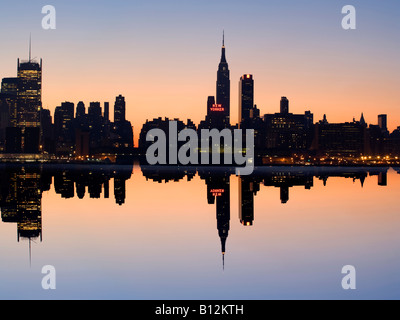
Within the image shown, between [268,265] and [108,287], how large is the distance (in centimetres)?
775

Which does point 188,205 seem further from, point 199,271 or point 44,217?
point 199,271

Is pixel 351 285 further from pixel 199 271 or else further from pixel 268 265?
pixel 199 271

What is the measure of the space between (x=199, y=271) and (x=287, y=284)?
382cm

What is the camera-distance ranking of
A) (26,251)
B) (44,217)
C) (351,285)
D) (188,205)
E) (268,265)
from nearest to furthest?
(351,285), (268,265), (26,251), (44,217), (188,205)

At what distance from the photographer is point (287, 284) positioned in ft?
57.6

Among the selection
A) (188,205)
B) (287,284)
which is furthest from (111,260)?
(188,205)

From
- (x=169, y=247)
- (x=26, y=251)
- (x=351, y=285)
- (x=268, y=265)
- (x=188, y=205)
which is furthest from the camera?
(x=188, y=205)

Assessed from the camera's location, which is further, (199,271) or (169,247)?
(169,247)

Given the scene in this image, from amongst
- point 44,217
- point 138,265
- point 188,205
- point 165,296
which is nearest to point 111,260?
point 138,265
